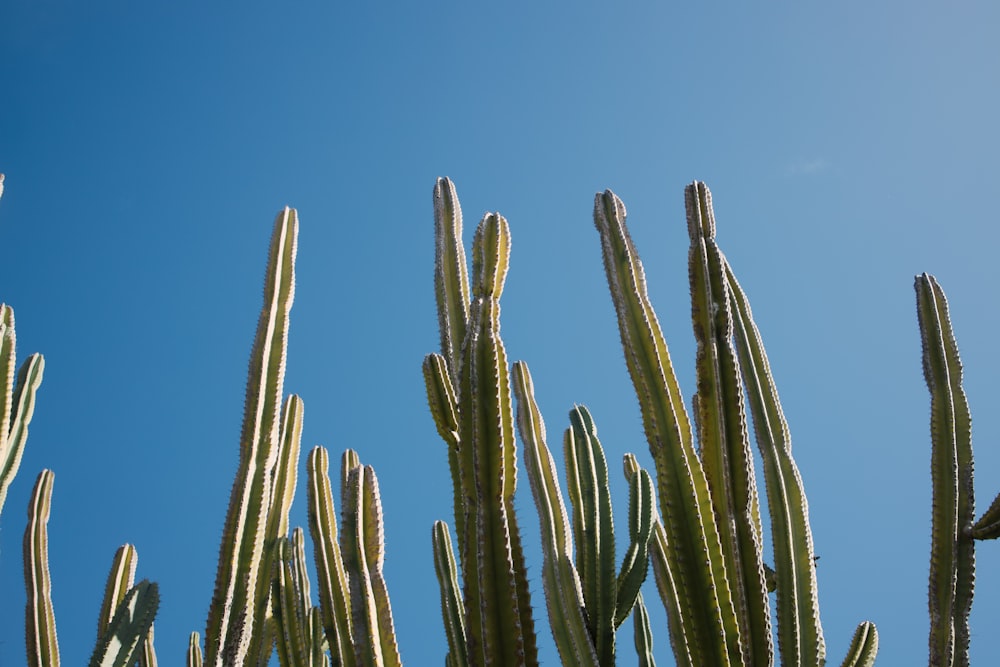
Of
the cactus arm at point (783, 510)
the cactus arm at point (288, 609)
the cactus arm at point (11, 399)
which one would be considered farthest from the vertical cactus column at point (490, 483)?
the cactus arm at point (11, 399)

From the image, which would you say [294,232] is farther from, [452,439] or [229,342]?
[229,342]

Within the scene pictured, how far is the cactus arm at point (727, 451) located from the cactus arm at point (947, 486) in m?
0.72

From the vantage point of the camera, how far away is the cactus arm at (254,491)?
241 cm

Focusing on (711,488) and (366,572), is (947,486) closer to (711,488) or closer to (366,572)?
(711,488)

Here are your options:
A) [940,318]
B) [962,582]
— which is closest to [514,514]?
[962,582]

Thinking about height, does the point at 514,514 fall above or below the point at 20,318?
below

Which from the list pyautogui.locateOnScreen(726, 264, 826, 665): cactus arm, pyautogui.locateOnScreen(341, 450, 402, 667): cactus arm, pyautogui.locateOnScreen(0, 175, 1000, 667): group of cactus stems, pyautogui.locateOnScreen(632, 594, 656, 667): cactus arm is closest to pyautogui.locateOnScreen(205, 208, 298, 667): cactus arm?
pyautogui.locateOnScreen(0, 175, 1000, 667): group of cactus stems

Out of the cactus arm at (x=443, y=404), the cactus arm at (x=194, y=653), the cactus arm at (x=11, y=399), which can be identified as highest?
the cactus arm at (x=11, y=399)

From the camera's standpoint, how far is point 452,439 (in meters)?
2.46

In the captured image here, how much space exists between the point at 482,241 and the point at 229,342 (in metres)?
10.5

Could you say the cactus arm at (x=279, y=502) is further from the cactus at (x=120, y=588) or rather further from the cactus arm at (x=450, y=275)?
the cactus arm at (x=450, y=275)

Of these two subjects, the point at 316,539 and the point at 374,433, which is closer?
the point at 316,539

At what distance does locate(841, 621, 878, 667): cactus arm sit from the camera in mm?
2473

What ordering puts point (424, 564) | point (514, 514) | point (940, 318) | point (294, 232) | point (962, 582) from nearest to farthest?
1. point (514, 514)
2. point (962, 582)
3. point (940, 318)
4. point (294, 232)
5. point (424, 564)
